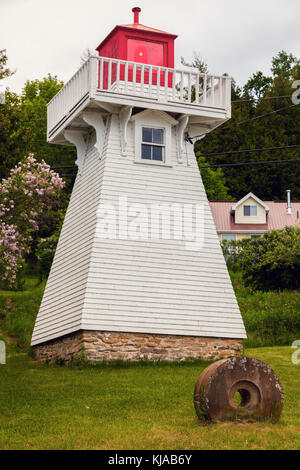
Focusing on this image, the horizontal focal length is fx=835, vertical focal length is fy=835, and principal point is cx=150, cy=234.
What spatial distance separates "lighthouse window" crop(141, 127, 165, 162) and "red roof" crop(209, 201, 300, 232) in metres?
32.6

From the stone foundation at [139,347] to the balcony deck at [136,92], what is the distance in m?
6.43

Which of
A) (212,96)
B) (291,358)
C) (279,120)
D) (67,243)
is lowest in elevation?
(291,358)

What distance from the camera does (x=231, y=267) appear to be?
46625mm

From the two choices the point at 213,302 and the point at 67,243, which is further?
the point at 67,243

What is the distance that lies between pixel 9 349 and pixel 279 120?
42.8m

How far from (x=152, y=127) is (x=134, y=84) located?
1.50 meters

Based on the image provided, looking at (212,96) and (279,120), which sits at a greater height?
(279,120)

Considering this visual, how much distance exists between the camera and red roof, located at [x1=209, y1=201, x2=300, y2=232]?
57.2 metres

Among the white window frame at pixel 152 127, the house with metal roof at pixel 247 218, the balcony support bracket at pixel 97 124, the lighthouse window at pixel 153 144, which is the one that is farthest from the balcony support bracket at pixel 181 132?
the house with metal roof at pixel 247 218

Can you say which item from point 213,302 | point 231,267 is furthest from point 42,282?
point 213,302

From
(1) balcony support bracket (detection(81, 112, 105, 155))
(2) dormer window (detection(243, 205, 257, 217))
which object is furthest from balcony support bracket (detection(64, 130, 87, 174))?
(2) dormer window (detection(243, 205, 257, 217))

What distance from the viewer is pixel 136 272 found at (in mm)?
22531
